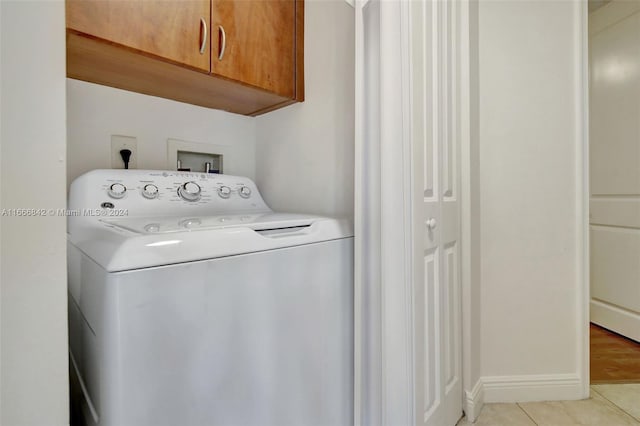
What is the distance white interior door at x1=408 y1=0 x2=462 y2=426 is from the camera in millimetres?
938

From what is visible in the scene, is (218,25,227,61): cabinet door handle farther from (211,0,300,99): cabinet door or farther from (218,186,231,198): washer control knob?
(218,186,231,198): washer control knob

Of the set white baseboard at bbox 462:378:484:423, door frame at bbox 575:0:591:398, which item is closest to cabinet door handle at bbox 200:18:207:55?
door frame at bbox 575:0:591:398

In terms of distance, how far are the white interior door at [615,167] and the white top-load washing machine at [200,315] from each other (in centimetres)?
212

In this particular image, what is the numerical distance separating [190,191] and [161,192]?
10 centimetres

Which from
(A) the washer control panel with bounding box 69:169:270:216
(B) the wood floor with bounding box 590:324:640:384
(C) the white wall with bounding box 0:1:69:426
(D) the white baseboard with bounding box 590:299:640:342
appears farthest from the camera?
(D) the white baseboard with bounding box 590:299:640:342

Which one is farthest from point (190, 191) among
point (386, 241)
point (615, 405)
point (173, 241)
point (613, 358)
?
point (613, 358)

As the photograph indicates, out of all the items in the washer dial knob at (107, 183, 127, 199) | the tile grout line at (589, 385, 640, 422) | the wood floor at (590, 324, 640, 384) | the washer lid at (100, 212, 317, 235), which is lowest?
the tile grout line at (589, 385, 640, 422)

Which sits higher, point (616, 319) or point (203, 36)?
point (203, 36)

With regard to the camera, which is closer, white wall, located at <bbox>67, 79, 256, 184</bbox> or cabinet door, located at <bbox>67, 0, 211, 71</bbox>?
cabinet door, located at <bbox>67, 0, 211, 71</bbox>

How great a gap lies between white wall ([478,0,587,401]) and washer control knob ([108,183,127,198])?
4.73 ft

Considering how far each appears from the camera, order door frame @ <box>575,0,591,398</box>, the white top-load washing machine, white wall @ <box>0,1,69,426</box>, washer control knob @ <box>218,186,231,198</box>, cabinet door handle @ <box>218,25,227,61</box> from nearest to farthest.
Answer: white wall @ <box>0,1,69,426</box> < the white top-load washing machine < cabinet door handle @ <box>218,25,227,61</box> < washer control knob @ <box>218,186,231,198</box> < door frame @ <box>575,0,591,398</box>

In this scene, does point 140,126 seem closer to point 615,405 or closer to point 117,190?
point 117,190

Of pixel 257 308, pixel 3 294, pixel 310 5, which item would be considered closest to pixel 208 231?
pixel 257 308

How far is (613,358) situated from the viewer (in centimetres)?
181
